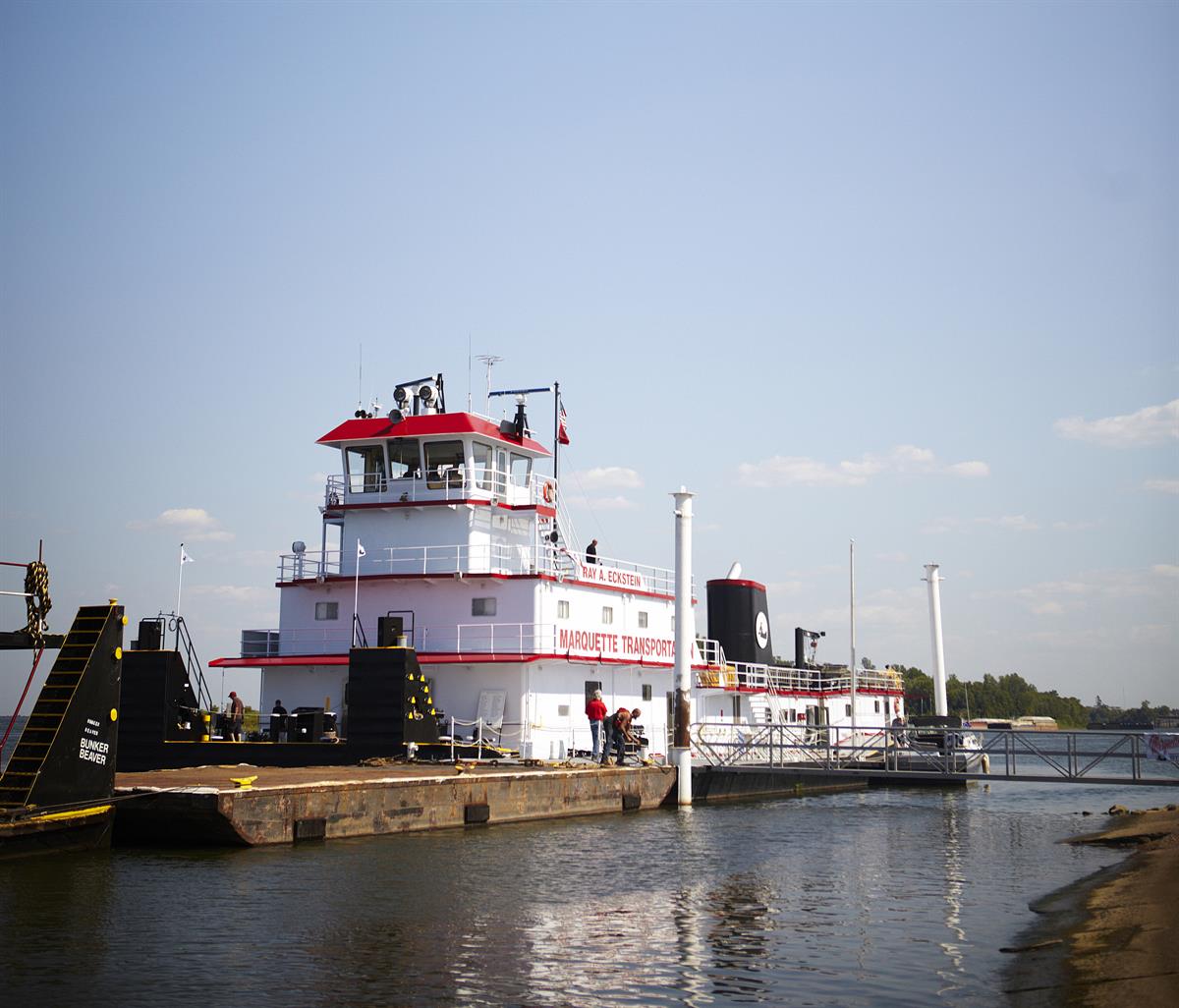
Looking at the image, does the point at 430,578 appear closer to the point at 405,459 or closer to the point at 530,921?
the point at 405,459

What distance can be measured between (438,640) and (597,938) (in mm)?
17644

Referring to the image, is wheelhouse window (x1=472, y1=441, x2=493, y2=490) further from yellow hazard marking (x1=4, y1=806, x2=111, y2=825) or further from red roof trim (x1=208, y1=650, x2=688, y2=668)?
yellow hazard marking (x1=4, y1=806, x2=111, y2=825)

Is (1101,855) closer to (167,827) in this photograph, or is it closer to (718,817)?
(718,817)

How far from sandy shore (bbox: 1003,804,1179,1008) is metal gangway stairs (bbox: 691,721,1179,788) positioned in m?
4.50

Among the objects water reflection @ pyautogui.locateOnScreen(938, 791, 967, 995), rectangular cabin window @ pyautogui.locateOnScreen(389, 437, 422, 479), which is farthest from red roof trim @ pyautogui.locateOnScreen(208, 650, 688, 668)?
water reflection @ pyautogui.locateOnScreen(938, 791, 967, 995)

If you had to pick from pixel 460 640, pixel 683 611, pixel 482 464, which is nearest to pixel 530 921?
pixel 683 611

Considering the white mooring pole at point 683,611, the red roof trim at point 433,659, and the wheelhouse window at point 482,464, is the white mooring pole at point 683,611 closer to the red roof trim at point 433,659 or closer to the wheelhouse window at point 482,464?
the red roof trim at point 433,659

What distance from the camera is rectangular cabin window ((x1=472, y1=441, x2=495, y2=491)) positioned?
107 ft

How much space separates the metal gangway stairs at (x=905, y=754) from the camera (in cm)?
2695

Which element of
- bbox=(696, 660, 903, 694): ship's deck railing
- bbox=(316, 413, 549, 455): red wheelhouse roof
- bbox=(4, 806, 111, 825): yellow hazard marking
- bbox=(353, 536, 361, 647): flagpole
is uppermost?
bbox=(316, 413, 549, 455): red wheelhouse roof

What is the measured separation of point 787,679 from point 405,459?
17007 mm

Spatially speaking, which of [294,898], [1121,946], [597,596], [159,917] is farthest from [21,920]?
[597,596]

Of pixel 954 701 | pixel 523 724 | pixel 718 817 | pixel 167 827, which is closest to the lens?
pixel 167 827

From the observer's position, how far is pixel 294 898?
15.2 metres
